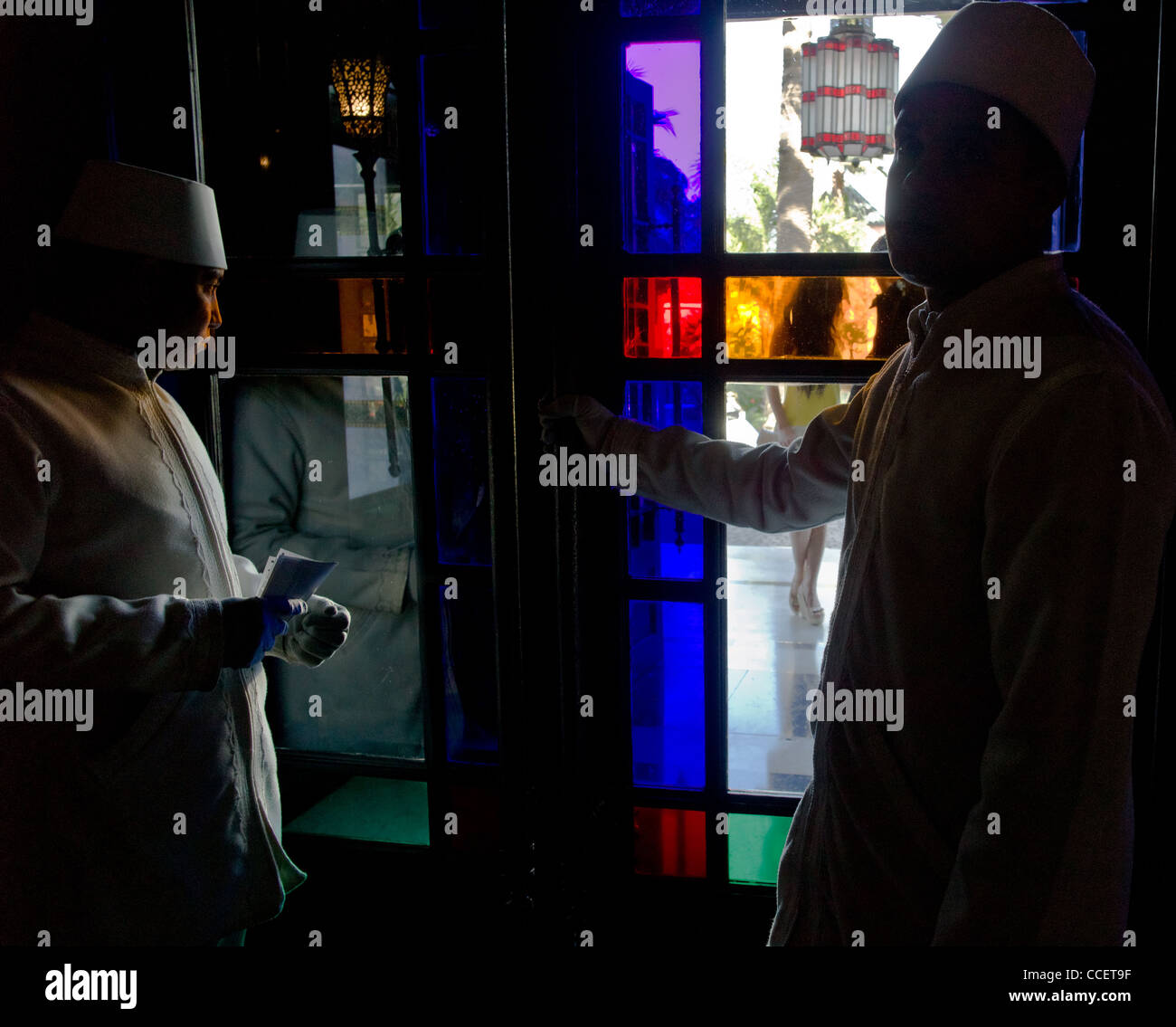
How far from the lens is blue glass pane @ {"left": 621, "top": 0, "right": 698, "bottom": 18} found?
1.75 metres

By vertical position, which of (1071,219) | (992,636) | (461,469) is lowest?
(992,636)

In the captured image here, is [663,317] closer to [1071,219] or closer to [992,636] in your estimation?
[1071,219]

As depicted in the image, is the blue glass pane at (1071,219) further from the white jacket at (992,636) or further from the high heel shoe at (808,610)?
the high heel shoe at (808,610)

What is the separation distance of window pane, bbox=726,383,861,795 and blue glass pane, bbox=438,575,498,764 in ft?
1.60

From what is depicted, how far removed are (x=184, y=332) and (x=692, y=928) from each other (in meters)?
1.46

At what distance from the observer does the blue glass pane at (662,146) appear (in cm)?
176

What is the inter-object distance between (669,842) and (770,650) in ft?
1.55

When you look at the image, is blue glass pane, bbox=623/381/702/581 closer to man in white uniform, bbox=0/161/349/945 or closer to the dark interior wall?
man in white uniform, bbox=0/161/349/945

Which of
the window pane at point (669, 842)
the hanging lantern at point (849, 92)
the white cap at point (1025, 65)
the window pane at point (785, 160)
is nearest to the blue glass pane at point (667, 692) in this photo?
the window pane at point (669, 842)

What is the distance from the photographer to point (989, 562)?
1171 millimetres

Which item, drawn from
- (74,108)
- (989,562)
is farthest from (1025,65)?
(74,108)

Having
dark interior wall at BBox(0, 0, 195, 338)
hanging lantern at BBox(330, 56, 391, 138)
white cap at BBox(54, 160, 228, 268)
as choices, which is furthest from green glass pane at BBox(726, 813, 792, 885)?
dark interior wall at BBox(0, 0, 195, 338)

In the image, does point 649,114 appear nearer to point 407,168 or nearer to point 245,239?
point 407,168

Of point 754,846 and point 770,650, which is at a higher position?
point 770,650
